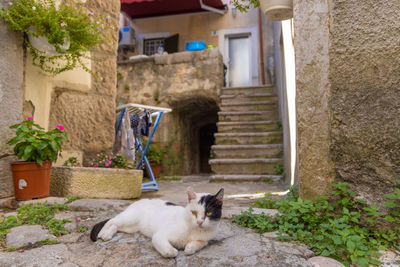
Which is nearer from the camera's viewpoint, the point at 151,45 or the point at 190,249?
the point at 190,249

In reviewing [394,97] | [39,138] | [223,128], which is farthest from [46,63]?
[223,128]

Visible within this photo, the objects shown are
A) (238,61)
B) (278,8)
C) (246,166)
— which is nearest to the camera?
(278,8)

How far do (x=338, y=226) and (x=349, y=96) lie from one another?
85 centimetres

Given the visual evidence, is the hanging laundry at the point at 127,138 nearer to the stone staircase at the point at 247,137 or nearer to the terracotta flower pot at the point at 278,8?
the stone staircase at the point at 247,137

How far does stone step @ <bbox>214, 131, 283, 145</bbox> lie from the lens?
5.68 metres

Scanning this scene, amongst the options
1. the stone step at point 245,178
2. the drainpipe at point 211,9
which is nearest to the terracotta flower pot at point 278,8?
the stone step at point 245,178

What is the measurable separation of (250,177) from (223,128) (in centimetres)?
154

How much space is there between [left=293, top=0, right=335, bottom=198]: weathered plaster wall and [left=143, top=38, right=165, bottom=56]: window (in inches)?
338

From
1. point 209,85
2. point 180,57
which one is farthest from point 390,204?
point 180,57

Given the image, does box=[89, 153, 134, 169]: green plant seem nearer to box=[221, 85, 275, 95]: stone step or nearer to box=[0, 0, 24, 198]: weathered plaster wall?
box=[0, 0, 24, 198]: weathered plaster wall

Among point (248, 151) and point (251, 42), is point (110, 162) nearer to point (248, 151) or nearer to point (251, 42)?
point (248, 151)

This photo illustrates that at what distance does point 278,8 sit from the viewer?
252 centimetres

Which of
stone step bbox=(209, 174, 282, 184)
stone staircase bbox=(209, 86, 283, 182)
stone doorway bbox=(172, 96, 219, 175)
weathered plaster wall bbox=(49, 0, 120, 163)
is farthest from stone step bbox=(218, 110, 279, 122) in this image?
weathered plaster wall bbox=(49, 0, 120, 163)

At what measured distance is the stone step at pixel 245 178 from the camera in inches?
193
